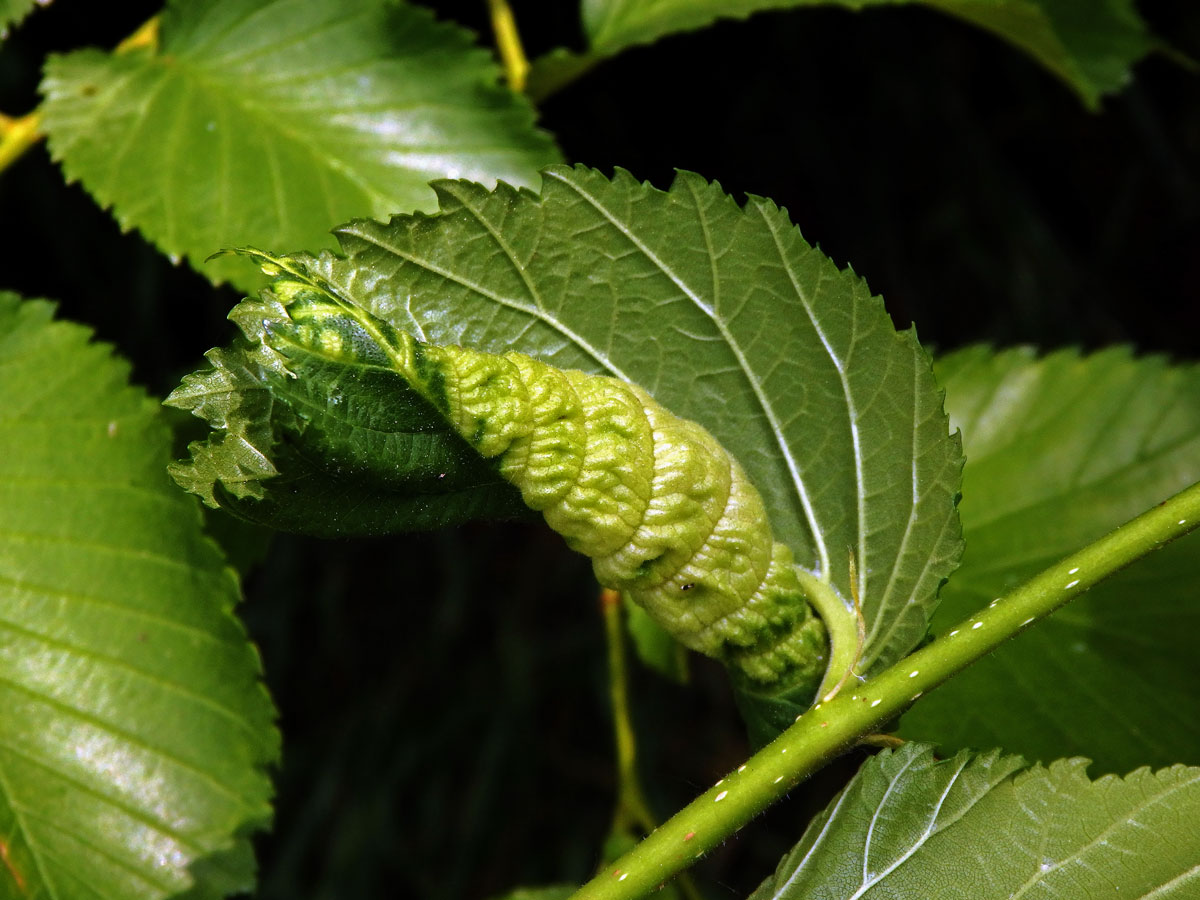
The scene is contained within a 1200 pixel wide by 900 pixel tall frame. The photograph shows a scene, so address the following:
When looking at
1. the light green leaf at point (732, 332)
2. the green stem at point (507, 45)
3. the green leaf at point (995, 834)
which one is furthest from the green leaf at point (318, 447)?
the green stem at point (507, 45)

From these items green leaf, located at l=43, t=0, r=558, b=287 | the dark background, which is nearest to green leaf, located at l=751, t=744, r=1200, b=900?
green leaf, located at l=43, t=0, r=558, b=287

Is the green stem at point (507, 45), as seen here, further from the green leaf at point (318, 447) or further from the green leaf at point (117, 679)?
the green leaf at point (318, 447)

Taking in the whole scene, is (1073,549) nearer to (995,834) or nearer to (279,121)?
(995,834)

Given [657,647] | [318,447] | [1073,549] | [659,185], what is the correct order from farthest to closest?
[659,185]
[657,647]
[1073,549]
[318,447]

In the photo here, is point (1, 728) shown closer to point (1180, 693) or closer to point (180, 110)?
point (180, 110)

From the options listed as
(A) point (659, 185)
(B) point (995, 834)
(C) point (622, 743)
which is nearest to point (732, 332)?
(B) point (995, 834)
